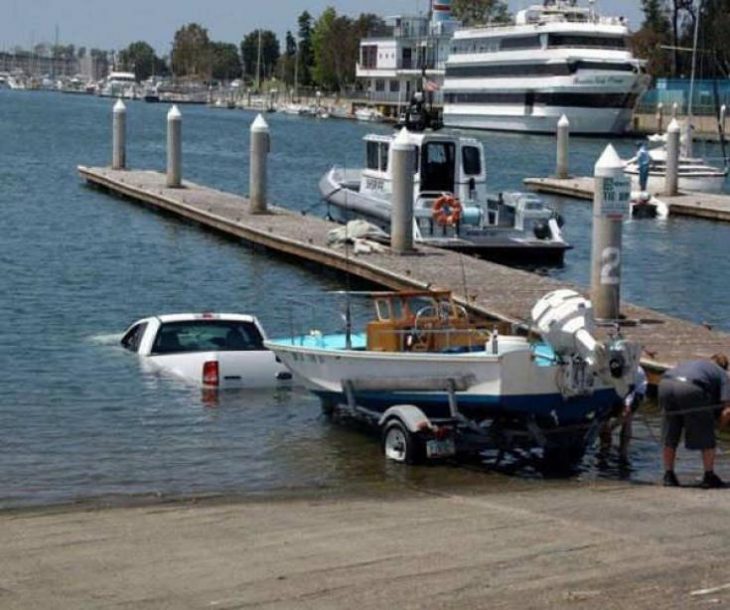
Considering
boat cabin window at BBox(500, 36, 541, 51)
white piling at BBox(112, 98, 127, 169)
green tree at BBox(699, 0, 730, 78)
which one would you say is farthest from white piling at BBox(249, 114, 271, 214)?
green tree at BBox(699, 0, 730, 78)

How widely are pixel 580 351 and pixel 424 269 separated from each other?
15587 mm

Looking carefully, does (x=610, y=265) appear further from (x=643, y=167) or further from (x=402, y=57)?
(x=402, y=57)

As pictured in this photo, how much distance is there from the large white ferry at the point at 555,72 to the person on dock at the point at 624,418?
10068 cm

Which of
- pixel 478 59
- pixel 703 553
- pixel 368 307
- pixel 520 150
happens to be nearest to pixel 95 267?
pixel 368 307

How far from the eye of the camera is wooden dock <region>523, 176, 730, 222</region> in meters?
53.3

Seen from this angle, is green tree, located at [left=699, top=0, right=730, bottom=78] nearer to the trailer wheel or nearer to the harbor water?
the harbor water

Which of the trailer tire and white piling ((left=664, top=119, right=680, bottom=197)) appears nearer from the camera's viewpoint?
the trailer tire

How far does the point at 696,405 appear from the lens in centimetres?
1559

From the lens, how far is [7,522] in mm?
13812

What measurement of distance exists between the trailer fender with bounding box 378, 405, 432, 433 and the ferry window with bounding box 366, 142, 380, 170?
24169mm

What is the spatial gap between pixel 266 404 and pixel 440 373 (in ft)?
13.5

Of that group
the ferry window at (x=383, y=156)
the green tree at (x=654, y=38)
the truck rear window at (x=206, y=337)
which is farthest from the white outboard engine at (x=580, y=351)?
the green tree at (x=654, y=38)

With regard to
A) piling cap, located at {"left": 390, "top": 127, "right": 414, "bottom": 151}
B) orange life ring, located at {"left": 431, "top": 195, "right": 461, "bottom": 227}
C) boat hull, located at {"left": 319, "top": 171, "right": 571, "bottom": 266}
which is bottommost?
boat hull, located at {"left": 319, "top": 171, "right": 571, "bottom": 266}

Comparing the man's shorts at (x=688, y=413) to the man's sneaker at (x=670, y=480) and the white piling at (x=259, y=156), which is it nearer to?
the man's sneaker at (x=670, y=480)
